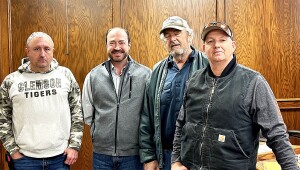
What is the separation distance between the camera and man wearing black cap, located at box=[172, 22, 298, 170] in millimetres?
1502

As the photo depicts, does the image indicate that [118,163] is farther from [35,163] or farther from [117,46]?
[117,46]

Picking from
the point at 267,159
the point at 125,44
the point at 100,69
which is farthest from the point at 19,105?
the point at 267,159

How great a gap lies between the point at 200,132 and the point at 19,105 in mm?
1352

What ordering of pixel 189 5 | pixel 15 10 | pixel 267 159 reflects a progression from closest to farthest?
pixel 267 159, pixel 15 10, pixel 189 5

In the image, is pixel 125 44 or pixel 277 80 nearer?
pixel 125 44

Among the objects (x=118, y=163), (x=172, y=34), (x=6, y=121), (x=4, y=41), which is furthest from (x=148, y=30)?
(x=6, y=121)

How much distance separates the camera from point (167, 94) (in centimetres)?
220

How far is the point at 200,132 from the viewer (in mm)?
1630

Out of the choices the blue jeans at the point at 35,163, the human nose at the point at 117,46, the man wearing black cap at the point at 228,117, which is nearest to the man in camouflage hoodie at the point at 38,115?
the blue jeans at the point at 35,163

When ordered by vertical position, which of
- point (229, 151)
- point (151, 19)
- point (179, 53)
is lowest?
point (229, 151)

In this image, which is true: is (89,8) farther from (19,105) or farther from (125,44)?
(19,105)

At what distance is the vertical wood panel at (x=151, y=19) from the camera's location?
3.58 meters

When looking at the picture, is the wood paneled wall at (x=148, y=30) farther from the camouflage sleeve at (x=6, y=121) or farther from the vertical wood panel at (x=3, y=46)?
the camouflage sleeve at (x=6, y=121)

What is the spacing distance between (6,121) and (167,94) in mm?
1158
